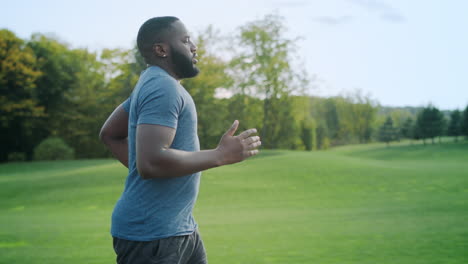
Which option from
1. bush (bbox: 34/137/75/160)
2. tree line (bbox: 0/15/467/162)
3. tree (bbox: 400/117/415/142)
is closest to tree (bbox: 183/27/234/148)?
tree line (bbox: 0/15/467/162)

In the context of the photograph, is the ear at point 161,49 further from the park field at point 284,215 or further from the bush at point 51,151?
the bush at point 51,151

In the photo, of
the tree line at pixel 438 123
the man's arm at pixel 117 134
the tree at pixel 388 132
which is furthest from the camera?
the tree at pixel 388 132

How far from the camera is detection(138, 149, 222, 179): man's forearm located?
6.64 feet

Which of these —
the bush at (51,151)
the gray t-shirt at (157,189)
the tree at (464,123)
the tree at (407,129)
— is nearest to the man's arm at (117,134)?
the gray t-shirt at (157,189)

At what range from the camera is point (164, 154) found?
2.02 m

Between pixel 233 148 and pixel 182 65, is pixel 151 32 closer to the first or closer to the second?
pixel 182 65

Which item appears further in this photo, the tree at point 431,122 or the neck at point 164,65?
the tree at point 431,122

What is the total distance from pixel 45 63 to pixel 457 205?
47.4m

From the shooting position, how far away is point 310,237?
7598mm

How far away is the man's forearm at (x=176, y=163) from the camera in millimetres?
2025

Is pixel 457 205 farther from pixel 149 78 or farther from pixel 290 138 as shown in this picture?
pixel 290 138

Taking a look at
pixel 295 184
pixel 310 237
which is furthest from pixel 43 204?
pixel 310 237

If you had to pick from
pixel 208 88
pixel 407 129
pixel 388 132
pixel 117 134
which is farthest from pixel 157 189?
pixel 407 129

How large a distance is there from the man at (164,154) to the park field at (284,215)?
12.8 ft
